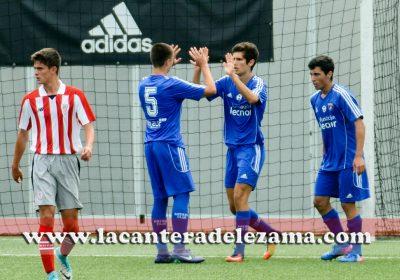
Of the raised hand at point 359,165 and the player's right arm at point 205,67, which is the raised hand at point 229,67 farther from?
the raised hand at point 359,165

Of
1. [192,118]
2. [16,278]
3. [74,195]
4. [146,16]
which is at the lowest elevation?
[16,278]

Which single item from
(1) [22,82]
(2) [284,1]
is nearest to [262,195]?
(2) [284,1]

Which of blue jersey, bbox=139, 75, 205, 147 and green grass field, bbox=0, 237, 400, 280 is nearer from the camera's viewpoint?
green grass field, bbox=0, 237, 400, 280

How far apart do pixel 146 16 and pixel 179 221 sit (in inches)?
145

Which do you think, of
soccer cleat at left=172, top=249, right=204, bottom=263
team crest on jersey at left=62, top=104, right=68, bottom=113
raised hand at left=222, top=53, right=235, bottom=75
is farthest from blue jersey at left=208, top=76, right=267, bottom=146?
team crest on jersey at left=62, top=104, right=68, bottom=113

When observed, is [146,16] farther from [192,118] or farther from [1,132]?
[1,132]

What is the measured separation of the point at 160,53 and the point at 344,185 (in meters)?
2.01

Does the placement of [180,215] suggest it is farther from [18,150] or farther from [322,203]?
[18,150]

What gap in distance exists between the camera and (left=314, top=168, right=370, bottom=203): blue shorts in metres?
9.60

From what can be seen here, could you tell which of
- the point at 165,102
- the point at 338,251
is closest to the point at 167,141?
the point at 165,102

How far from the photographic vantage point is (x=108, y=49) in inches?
488

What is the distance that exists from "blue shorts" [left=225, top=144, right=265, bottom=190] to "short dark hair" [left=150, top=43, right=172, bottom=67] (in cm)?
102

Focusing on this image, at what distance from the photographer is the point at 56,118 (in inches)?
323

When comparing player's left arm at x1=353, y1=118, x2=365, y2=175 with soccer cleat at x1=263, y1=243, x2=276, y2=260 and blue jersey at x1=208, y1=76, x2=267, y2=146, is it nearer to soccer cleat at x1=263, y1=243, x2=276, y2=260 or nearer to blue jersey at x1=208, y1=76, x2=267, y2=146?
blue jersey at x1=208, y1=76, x2=267, y2=146
